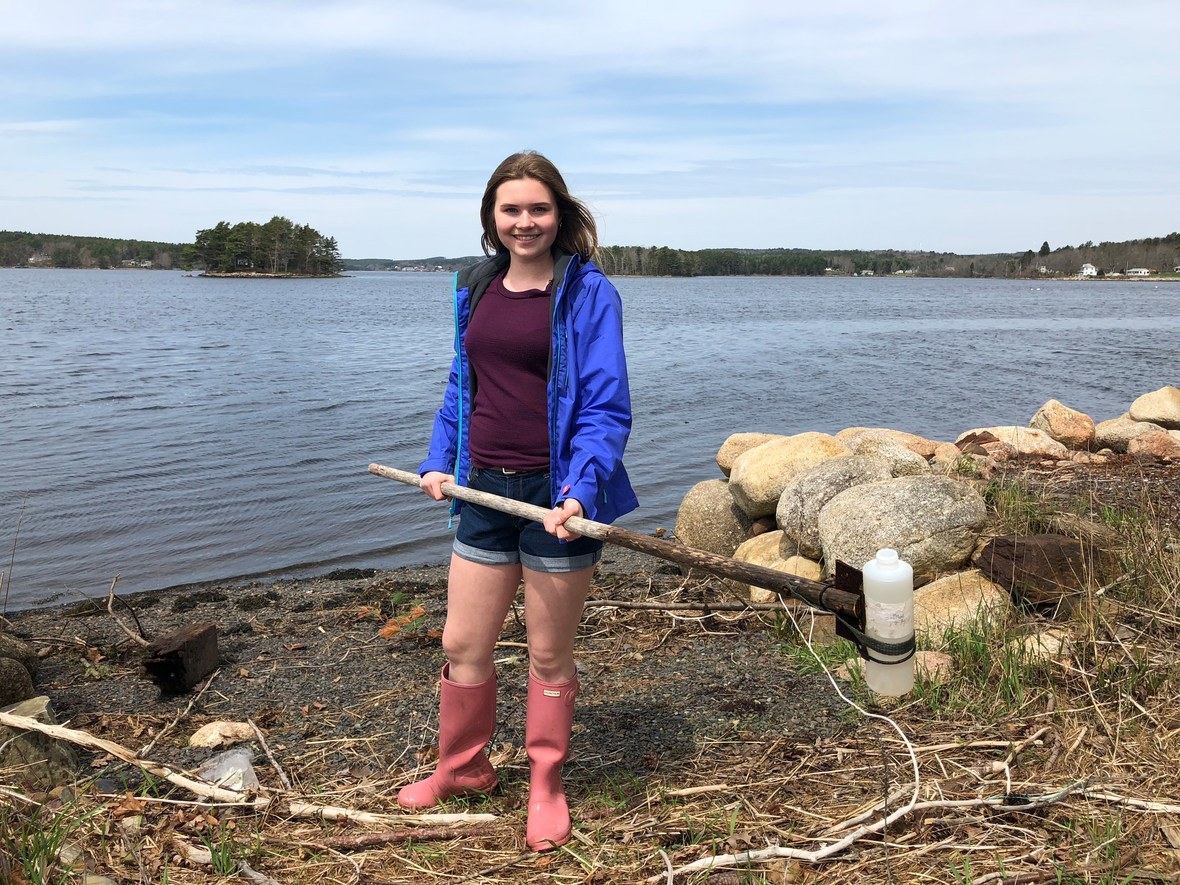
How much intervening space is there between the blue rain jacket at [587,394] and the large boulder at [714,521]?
5819mm

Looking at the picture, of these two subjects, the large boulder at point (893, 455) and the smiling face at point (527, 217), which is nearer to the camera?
the smiling face at point (527, 217)

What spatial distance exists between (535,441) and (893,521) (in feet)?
11.1

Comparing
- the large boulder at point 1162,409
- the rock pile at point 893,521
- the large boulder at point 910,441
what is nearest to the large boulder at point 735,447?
A: the rock pile at point 893,521

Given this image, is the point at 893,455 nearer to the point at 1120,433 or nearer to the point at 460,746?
the point at 460,746

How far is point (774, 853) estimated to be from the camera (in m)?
3.21

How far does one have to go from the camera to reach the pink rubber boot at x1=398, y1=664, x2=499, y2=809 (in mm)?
3791

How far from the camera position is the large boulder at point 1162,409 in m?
13.0

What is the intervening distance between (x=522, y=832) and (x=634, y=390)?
18960 millimetres

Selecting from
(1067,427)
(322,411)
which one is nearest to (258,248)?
(322,411)

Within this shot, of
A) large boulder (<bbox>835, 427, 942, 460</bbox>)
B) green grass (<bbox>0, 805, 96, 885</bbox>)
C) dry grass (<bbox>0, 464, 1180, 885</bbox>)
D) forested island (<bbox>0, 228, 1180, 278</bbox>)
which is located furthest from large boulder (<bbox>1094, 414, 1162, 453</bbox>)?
forested island (<bbox>0, 228, 1180, 278</bbox>)

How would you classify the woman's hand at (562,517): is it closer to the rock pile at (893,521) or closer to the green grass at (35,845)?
the green grass at (35,845)

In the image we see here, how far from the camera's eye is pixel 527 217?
3443 mm

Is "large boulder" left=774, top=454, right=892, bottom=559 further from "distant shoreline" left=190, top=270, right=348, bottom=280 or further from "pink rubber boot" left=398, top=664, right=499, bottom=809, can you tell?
"distant shoreline" left=190, top=270, right=348, bottom=280

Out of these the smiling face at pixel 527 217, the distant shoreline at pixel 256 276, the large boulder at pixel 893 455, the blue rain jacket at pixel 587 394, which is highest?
the distant shoreline at pixel 256 276
